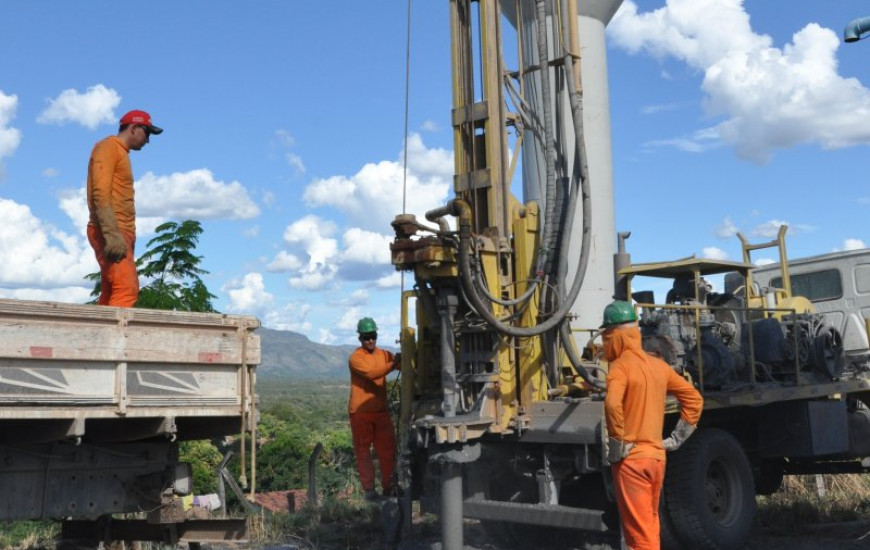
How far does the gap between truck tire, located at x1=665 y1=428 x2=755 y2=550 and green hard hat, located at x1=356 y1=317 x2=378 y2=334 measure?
10.6 ft

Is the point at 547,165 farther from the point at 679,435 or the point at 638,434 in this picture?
the point at 638,434

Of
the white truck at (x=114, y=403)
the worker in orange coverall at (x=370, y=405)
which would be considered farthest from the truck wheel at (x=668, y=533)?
the white truck at (x=114, y=403)

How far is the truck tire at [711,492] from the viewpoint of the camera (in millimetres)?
8422

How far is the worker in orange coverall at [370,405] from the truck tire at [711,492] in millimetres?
2906

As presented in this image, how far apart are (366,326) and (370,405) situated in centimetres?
80

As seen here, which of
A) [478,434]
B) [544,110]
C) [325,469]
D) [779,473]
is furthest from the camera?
[325,469]

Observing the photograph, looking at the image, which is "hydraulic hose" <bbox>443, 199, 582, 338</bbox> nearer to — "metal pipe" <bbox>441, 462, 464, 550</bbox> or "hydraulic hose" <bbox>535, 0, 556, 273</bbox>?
"hydraulic hose" <bbox>535, 0, 556, 273</bbox>

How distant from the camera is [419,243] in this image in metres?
8.39

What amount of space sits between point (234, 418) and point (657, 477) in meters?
2.95

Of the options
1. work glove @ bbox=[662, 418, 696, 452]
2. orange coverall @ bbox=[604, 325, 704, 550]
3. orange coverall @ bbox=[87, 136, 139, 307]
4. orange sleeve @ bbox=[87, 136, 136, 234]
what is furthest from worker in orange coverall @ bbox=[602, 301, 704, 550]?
orange sleeve @ bbox=[87, 136, 136, 234]

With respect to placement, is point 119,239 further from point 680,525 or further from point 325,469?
point 325,469

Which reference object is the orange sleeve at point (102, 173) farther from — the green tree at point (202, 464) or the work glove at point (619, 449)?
the green tree at point (202, 464)

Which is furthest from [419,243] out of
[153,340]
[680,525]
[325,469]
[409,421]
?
[325,469]

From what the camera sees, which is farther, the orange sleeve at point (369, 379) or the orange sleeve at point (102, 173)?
the orange sleeve at point (369, 379)
